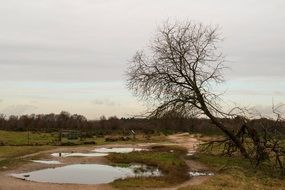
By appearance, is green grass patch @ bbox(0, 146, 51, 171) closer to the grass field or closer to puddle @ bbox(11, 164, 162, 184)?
puddle @ bbox(11, 164, 162, 184)

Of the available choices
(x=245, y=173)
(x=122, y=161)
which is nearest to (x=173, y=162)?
(x=122, y=161)

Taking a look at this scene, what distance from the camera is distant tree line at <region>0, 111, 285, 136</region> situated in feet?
99.9

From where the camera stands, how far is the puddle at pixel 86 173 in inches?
866

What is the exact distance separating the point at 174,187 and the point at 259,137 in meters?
9.79

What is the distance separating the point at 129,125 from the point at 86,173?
6626cm

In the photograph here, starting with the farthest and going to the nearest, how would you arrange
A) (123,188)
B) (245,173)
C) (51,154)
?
(51,154) < (245,173) < (123,188)

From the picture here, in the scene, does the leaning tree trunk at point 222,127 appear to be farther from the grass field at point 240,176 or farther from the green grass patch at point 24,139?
the green grass patch at point 24,139

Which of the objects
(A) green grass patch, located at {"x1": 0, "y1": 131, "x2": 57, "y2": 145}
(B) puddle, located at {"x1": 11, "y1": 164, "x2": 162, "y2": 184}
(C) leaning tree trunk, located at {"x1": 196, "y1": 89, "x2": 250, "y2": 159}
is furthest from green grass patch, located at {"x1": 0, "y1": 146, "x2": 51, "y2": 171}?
(C) leaning tree trunk, located at {"x1": 196, "y1": 89, "x2": 250, "y2": 159}

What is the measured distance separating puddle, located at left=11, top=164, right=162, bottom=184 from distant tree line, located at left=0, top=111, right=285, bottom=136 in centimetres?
555

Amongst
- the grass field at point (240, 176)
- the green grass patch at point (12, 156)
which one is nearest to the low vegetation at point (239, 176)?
the grass field at point (240, 176)

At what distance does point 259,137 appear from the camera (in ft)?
91.9

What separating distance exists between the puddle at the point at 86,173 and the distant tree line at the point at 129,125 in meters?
5.55

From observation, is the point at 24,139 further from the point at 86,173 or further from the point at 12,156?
the point at 86,173

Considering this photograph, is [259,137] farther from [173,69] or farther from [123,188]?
[123,188]
